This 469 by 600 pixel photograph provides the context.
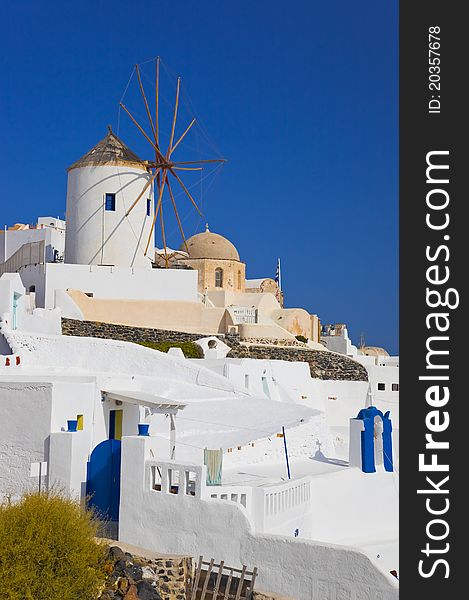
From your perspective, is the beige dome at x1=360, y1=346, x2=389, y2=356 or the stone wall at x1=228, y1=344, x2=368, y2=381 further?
the beige dome at x1=360, y1=346, x2=389, y2=356

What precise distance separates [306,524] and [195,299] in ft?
50.1

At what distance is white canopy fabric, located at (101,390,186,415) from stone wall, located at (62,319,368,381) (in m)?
10.2

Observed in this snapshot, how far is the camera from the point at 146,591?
744 centimetres

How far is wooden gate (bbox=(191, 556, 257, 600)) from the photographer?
7.62m

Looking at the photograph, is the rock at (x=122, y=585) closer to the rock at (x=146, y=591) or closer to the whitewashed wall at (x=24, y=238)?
the rock at (x=146, y=591)

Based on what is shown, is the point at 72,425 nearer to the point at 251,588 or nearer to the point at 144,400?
the point at 144,400

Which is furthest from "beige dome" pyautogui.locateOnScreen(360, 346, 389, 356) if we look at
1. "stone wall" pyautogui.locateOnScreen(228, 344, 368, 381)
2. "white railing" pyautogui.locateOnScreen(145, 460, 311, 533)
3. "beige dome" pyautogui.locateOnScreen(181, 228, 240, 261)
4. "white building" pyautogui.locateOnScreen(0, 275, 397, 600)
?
"white railing" pyautogui.locateOnScreen(145, 460, 311, 533)

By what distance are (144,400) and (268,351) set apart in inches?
491

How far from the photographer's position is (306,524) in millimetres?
10273

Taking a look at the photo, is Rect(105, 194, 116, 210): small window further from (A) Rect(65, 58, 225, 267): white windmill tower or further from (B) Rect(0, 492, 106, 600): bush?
(B) Rect(0, 492, 106, 600): bush

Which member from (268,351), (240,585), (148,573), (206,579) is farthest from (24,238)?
(240,585)

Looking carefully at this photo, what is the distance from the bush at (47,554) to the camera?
679 cm

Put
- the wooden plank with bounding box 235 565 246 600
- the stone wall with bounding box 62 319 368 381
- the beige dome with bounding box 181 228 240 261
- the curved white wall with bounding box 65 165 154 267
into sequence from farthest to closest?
the beige dome with bounding box 181 228 240 261, the curved white wall with bounding box 65 165 154 267, the stone wall with bounding box 62 319 368 381, the wooden plank with bounding box 235 565 246 600

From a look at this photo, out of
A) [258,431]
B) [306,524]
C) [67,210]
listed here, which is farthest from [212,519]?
[67,210]
